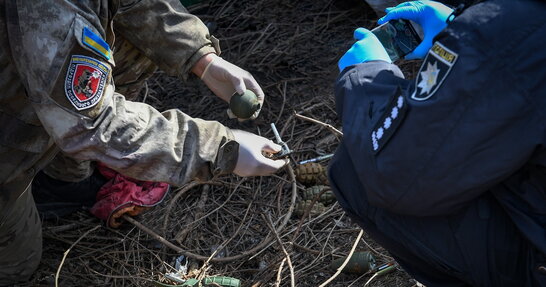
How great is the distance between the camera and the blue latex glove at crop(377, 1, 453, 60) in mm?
2299

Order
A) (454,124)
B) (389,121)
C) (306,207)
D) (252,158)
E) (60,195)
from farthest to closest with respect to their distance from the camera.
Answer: (60,195)
(306,207)
(252,158)
(389,121)
(454,124)

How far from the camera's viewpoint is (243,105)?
2.69 metres

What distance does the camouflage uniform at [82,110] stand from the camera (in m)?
2.13

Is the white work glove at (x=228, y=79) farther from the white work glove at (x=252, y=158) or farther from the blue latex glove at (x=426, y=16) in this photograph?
the blue latex glove at (x=426, y=16)

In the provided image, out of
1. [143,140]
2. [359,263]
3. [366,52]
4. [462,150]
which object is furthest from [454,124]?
[359,263]

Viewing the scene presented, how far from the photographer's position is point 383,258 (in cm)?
291

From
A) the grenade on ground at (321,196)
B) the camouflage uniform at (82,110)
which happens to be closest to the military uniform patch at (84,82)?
the camouflage uniform at (82,110)

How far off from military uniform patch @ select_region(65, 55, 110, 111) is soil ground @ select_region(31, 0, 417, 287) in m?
0.92

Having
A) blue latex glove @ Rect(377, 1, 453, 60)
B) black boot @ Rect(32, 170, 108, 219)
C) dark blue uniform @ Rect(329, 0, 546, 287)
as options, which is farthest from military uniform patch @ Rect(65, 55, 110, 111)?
black boot @ Rect(32, 170, 108, 219)

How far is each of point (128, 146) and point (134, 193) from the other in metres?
0.95

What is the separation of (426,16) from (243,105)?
→ 782mm

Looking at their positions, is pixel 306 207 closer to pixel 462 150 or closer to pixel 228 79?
pixel 228 79

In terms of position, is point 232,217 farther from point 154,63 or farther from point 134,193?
point 154,63

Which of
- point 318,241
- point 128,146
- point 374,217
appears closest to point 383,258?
point 318,241
